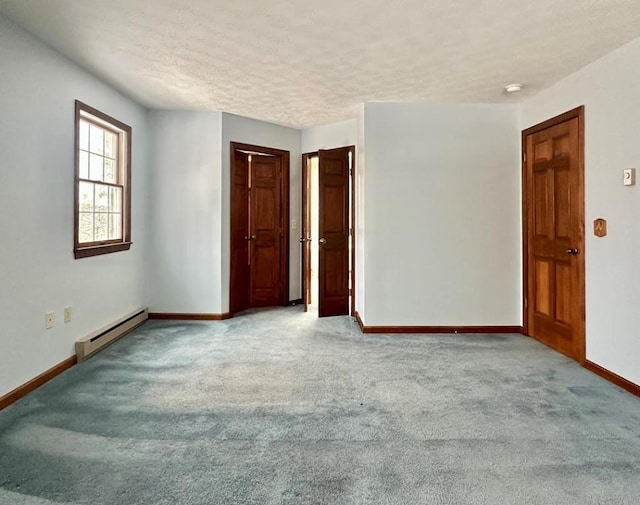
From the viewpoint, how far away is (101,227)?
4.00 meters

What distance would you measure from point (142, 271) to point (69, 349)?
156 cm

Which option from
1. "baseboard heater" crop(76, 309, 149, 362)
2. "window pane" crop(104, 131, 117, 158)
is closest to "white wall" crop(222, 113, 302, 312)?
"baseboard heater" crop(76, 309, 149, 362)

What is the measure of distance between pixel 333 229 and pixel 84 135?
279cm

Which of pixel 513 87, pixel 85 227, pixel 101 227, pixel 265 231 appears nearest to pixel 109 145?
pixel 101 227

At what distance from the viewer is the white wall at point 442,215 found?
173 inches

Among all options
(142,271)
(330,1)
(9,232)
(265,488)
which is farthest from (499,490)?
(142,271)

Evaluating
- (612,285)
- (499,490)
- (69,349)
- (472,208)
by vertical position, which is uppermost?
(472,208)

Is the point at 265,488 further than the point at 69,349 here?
No

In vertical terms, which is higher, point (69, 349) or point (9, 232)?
point (9, 232)

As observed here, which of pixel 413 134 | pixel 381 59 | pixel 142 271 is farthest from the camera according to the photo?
pixel 142 271

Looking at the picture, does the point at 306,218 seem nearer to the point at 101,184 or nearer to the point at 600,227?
the point at 101,184

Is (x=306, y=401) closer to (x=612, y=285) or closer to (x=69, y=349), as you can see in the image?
(x=69, y=349)

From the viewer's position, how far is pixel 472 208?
4.40 meters

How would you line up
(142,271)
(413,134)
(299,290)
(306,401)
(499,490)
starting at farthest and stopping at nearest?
(299,290) → (142,271) → (413,134) → (306,401) → (499,490)
